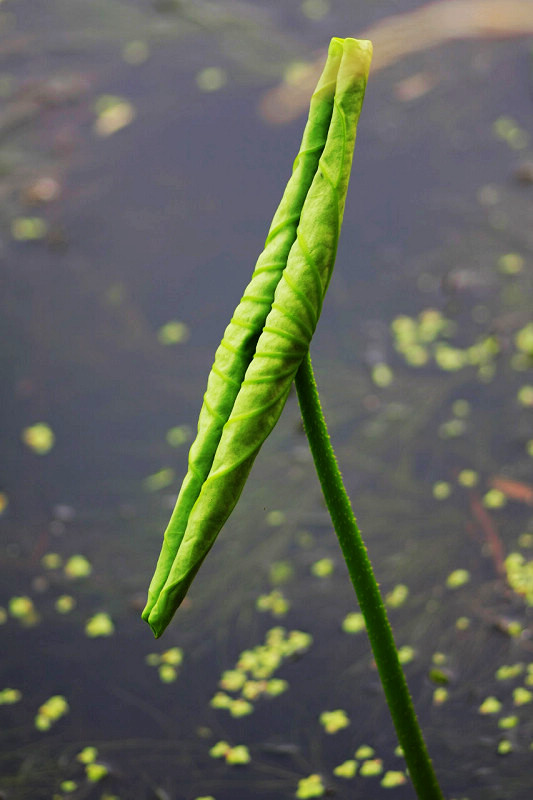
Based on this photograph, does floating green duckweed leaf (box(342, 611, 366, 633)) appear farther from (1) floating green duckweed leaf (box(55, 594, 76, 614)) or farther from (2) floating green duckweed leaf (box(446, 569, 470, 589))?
(1) floating green duckweed leaf (box(55, 594, 76, 614))

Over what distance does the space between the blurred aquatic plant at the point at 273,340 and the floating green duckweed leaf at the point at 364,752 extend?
748 mm

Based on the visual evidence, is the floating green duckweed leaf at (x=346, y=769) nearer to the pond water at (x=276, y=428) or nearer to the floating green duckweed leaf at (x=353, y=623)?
the pond water at (x=276, y=428)

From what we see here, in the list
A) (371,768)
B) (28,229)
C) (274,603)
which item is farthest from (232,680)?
(28,229)

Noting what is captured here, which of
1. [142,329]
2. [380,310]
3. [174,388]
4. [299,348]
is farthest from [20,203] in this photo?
[299,348]

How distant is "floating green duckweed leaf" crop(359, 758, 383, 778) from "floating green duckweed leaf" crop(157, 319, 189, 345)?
112 cm

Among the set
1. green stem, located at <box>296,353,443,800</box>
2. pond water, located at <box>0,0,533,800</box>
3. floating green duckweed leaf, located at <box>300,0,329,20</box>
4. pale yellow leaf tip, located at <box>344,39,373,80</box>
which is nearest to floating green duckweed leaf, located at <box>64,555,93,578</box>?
pond water, located at <box>0,0,533,800</box>

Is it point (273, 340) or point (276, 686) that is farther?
point (276, 686)

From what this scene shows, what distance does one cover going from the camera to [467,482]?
1.71 metres

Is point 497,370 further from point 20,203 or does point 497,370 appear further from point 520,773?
point 20,203

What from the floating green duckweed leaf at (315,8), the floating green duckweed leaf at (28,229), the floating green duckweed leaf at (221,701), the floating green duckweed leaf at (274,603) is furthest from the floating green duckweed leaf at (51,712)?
the floating green duckweed leaf at (315,8)

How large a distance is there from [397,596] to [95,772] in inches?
24.2

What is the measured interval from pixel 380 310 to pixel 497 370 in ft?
1.09

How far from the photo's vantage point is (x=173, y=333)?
6.75 ft

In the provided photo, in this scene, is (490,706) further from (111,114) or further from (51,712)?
(111,114)
